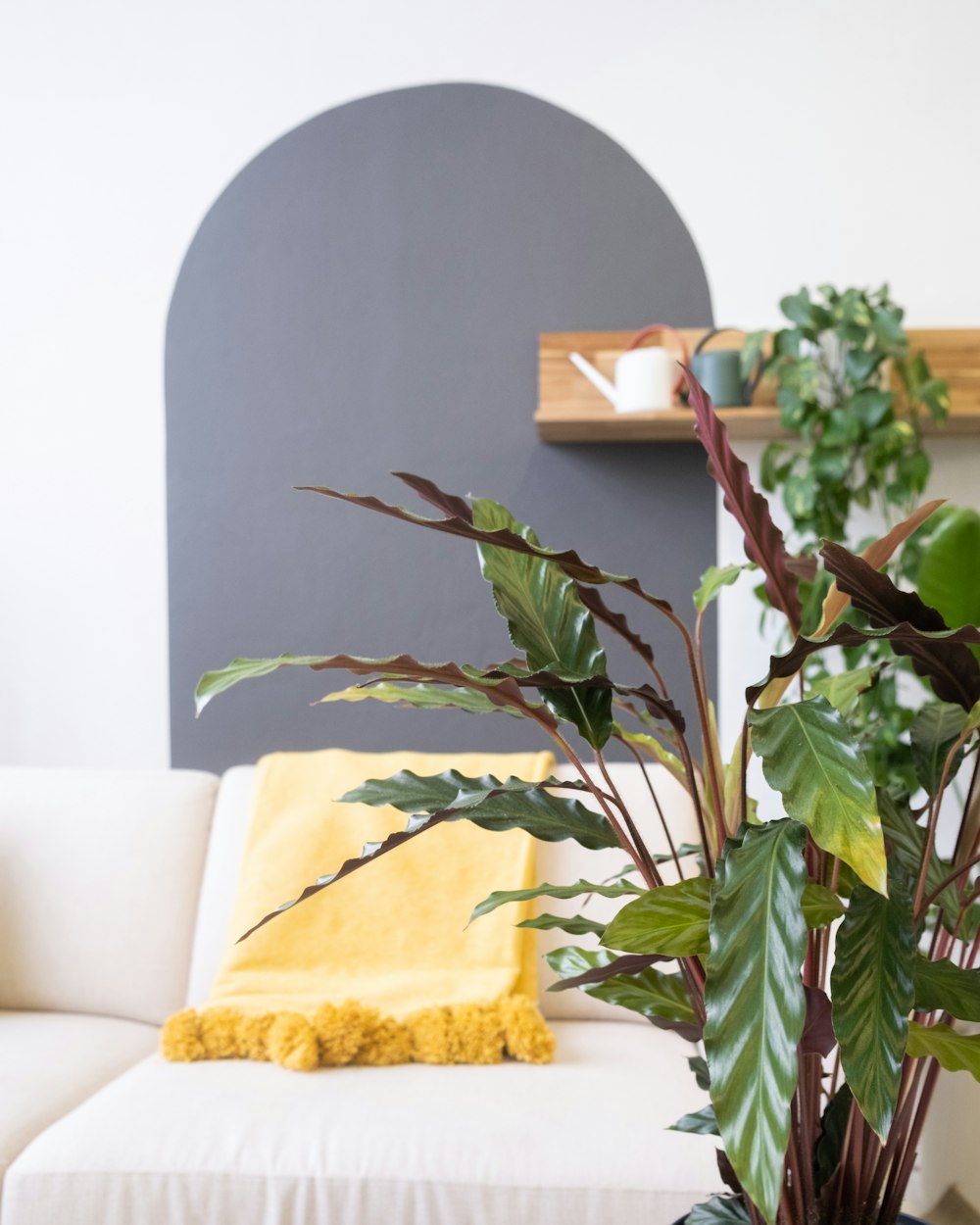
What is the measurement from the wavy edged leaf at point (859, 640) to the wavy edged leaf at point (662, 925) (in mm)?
135

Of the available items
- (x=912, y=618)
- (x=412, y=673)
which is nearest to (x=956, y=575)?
(x=912, y=618)

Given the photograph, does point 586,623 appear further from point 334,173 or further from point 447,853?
point 334,173

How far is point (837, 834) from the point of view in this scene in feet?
1.95

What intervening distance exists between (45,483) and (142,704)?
0.54 metres

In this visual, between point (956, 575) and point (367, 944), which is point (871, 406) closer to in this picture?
point (956, 575)

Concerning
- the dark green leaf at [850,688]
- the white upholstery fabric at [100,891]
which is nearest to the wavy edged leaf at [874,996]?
the dark green leaf at [850,688]

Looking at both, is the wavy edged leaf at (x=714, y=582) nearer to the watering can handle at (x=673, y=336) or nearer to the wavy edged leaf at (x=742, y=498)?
the wavy edged leaf at (x=742, y=498)

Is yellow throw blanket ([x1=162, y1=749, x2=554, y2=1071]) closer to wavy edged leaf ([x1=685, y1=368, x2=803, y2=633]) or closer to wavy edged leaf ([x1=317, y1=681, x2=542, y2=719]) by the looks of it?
wavy edged leaf ([x1=317, y1=681, x2=542, y2=719])

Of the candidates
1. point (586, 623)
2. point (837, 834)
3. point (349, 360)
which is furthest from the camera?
point (349, 360)

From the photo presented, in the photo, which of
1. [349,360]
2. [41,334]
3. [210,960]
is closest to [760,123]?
[349,360]

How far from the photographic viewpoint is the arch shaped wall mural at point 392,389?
2385 millimetres

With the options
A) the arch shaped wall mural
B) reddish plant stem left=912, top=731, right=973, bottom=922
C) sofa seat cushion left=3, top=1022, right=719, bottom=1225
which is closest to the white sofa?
sofa seat cushion left=3, top=1022, right=719, bottom=1225

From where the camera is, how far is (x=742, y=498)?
76 cm

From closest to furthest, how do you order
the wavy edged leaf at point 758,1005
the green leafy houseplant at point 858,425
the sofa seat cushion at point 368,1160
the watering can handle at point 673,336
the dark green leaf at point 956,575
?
1. the wavy edged leaf at point 758,1005
2. the dark green leaf at point 956,575
3. the sofa seat cushion at point 368,1160
4. the green leafy houseplant at point 858,425
5. the watering can handle at point 673,336
